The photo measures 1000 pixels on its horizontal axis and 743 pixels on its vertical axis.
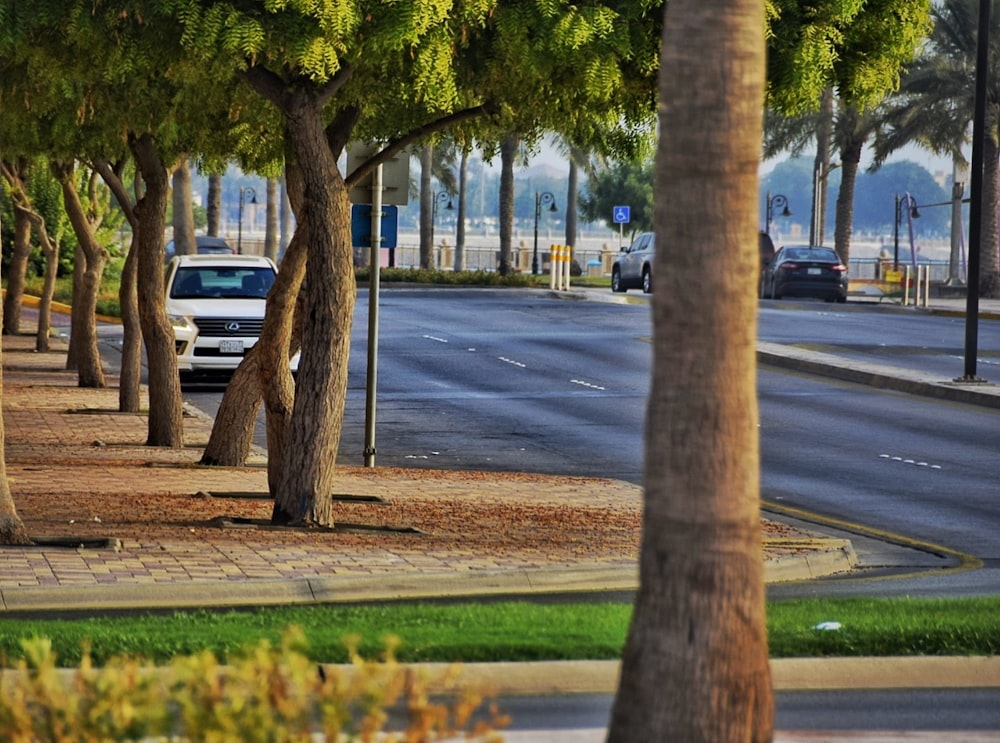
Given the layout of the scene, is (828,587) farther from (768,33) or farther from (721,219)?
(721,219)

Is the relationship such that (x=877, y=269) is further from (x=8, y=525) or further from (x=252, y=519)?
(x=8, y=525)

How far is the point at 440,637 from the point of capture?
870 cm

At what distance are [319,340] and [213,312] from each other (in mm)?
13809

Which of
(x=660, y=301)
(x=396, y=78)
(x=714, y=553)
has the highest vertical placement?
(x=396, y=78)

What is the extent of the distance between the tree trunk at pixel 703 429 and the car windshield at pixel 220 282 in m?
22.7

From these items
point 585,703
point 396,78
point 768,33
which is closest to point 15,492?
point 396,78

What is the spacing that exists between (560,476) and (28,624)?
880 cm

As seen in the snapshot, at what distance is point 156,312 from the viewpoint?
63.7 ft

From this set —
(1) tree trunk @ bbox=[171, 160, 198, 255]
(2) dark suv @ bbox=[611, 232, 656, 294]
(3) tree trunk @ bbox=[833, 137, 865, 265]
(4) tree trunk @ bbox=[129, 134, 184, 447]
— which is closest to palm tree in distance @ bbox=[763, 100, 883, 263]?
(3) tree trunk @ bbox=[833, 137, 865, 265]

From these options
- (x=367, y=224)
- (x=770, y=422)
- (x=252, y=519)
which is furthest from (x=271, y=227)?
(x=252, y=519)

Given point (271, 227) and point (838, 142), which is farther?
point (271, 227)

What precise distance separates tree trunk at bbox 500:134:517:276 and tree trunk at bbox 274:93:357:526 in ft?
155

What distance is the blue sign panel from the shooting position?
55.4ft

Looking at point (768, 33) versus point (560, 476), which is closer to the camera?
point (768, 33)
